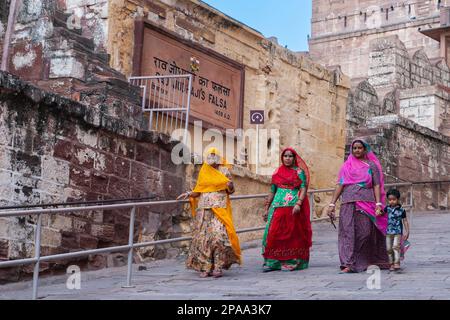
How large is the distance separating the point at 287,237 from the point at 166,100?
3.48 m

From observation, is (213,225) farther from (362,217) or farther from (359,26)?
(359,26)

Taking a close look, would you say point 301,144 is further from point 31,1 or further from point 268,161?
point 31,1

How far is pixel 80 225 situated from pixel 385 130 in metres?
9.90

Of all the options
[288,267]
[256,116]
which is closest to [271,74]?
[256,116]

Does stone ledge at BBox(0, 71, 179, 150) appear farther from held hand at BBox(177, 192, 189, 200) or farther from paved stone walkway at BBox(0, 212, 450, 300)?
paved stone walkway at BBox(0, 212, 450, 300)

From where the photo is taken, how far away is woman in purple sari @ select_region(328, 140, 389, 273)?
33.3 feet

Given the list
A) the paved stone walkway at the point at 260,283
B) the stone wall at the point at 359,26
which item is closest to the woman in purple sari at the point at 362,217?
the paved stone walkway at the point at 260,283

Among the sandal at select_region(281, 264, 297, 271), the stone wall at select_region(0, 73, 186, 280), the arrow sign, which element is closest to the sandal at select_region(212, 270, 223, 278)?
the sandal at select_region(281, 264, 297, 271)

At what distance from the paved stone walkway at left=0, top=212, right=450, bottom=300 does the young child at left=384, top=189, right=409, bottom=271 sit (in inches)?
6.4

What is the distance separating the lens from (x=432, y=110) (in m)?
22.3

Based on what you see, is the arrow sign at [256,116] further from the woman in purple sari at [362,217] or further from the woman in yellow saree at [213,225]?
the woman in purple sari at [362,217]
